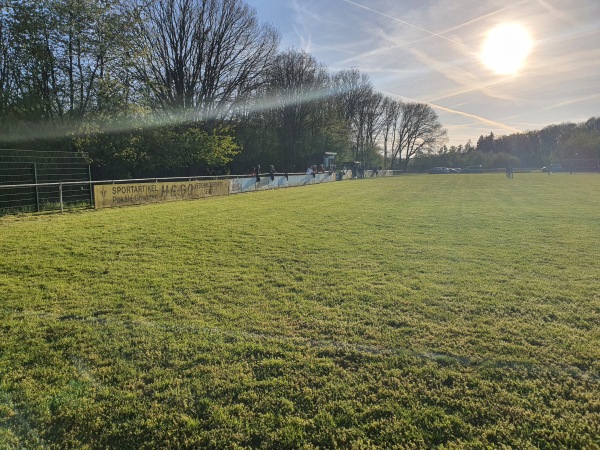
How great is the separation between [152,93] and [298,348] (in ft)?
87.5

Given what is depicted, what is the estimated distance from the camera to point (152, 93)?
25.8m

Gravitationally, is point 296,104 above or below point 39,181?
above

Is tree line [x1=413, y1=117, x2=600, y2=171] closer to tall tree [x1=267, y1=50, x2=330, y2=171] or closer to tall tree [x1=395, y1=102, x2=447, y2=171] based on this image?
tall tree [x1=395, y1=102, x2=447, y2=171]

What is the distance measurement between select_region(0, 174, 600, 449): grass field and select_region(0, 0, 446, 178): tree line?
13698 millimetres

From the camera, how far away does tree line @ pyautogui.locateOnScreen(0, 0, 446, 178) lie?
17.6 m

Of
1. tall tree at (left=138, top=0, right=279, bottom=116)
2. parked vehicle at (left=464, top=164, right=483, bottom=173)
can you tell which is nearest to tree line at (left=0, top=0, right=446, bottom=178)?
tall tree at (left=138, top=0, right=279, bottom=116)

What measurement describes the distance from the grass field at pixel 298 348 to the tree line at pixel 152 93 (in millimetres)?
13698

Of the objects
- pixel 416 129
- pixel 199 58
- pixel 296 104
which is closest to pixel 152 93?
pixel 199 58

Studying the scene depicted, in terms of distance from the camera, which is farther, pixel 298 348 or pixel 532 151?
pixel 532 151

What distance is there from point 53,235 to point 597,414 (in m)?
10.3

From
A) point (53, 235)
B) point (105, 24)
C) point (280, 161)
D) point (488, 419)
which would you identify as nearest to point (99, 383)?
point (488, 419)

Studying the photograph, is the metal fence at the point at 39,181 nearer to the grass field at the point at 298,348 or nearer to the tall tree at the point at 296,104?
the grass field at the point at 298,348

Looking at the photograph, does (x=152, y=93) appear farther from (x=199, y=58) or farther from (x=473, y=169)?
(x=473, y=169)

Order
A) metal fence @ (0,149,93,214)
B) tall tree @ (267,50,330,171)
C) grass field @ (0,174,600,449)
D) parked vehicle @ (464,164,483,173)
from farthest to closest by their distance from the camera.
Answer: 1. parked vehicle @ (464,164,483,173)
2. tall tree @ (267,50,330,171)
3. metal fence @ (0,149,93,214)
4. grass field @ (0,174,600,449)
